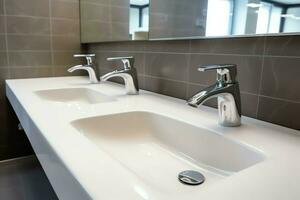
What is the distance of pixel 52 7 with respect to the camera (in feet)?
5.64

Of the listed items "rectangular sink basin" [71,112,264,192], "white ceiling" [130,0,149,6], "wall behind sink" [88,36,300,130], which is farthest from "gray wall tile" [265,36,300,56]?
"white ceiling" [130,0,149,6]

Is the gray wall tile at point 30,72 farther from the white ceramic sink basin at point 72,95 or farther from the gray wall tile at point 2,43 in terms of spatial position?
the white ceramic sink basin at point 72,95

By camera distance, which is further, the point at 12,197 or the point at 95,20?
the point at 95,20

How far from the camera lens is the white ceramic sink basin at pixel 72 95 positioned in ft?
4.15

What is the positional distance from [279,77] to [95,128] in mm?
559

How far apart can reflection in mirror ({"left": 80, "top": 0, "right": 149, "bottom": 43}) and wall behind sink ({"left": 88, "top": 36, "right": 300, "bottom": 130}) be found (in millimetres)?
219

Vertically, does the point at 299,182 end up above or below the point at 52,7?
below

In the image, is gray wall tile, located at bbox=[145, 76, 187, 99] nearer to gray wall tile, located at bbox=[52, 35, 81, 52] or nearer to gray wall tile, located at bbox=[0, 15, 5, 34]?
gray wall tile, located at bbox=[52, 35, 81, 52]

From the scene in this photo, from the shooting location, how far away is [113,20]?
4.99 ft

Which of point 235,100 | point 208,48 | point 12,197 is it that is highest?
point 208,48

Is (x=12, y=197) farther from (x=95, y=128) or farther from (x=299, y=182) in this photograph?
(x=299, y=182)

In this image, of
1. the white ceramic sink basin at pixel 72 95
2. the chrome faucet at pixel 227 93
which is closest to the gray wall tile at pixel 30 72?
the white ceramic sink basin at pixel 72 95

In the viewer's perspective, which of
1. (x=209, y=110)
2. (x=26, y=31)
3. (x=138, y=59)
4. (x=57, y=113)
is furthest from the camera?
(x=26, y=31)

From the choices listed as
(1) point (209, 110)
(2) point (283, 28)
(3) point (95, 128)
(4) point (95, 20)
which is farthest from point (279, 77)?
(4) point (95, 20)
